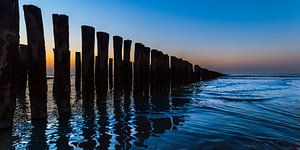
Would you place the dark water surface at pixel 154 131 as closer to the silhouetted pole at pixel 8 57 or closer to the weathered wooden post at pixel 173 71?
the silhouetted pole at pixel 8 57

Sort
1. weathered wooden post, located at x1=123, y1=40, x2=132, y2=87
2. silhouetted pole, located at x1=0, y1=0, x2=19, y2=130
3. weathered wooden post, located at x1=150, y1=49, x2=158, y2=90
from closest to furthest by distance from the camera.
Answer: silhouetted pole, located at x1=0, y1=0, x2=19, y2=130 → weathered wooden post, located at x1=123, y1=40, x2=132, y2=87 → weathered wooden post, located at x1=150, y1=49, x2=158, y2=90

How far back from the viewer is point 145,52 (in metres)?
11.5

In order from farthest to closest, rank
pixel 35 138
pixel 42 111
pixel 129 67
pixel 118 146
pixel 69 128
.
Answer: pixel 129 67 < pixel 42 111 < pixel 69 128 < pixel 35 138 < pixel 118 146

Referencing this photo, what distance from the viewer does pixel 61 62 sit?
19.6 feet

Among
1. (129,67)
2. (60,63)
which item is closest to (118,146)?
(60,63)

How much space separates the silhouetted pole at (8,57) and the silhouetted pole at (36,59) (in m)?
0.62

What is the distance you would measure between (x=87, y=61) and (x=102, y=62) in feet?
2.46

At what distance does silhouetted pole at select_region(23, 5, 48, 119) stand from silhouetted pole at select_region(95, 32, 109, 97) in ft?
8.11

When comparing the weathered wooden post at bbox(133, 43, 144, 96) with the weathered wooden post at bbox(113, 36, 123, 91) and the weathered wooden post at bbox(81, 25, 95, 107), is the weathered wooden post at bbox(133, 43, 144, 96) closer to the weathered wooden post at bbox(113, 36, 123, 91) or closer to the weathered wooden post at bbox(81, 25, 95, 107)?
the weathered wooden post at bbox(113, 36, 123, 91)

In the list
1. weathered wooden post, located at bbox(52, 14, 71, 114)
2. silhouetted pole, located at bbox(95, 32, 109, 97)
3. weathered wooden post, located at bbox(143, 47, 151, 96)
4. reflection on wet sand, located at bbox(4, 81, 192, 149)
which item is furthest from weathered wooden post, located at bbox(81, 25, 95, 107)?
weathered wooden post, located at bbox(143, 47, 151, 96)

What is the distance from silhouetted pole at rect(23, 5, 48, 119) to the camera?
529 cm

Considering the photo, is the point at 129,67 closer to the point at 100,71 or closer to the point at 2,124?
the point at 100,71

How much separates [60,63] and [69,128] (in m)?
1.62

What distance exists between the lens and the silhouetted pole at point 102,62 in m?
7.84
